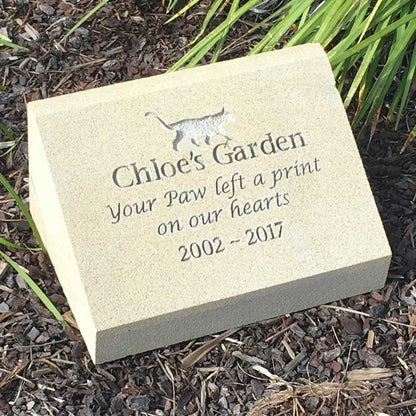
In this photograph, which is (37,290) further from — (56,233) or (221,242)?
(221,242)

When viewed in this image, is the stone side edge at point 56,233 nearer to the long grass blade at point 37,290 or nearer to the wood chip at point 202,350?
the long grass blade at point 37,290

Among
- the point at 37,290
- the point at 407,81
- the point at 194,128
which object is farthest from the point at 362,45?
the point at 37,290

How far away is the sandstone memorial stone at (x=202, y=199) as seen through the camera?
5.96 feet

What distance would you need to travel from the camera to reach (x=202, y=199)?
1877 millimetres

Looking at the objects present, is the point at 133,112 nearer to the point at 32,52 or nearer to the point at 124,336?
the point at 124,336

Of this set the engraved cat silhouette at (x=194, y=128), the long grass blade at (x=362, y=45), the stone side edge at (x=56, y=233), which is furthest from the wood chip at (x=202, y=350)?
the long grass blade at (x=362, y=45)

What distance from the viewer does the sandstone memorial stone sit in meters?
1.82

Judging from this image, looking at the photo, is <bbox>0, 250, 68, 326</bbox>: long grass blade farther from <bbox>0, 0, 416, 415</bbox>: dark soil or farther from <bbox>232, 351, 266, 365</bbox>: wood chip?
<bbox>232, 351, 266, 365</bbox>: wood chip

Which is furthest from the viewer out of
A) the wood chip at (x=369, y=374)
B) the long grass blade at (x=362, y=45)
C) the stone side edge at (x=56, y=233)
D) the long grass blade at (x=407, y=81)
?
the long grass blade at (x=407, y=81)

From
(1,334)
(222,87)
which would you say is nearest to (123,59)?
A: (222,87)

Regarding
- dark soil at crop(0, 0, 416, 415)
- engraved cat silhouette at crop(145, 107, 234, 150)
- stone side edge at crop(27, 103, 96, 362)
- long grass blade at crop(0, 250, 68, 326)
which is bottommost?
dark soil at crop(0, 0, 416, 415)

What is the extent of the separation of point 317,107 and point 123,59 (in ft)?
2.57

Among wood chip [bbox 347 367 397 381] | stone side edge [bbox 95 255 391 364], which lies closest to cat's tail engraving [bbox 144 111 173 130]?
stone side edge [bbox 95 255 391 364]

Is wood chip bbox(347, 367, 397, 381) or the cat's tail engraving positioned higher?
the cat's tail engraving
